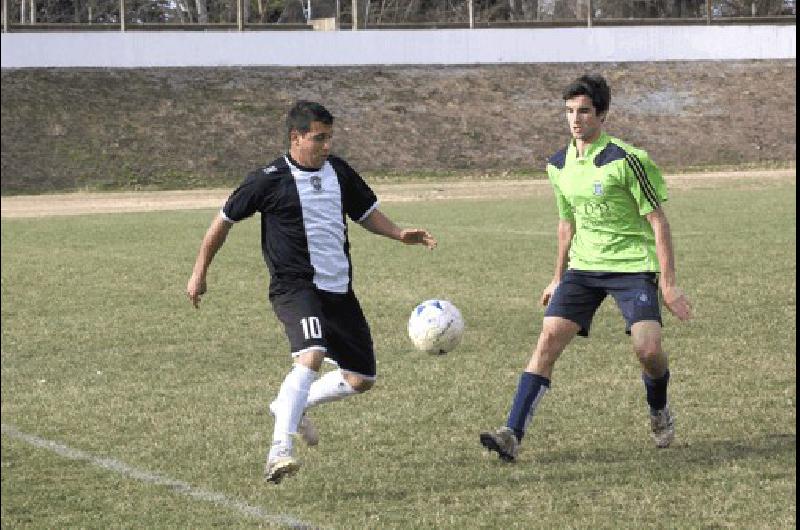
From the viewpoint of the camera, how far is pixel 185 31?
43.2 m

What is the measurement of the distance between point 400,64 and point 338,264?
38296 millimetres

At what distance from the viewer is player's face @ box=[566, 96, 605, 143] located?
693 centimetres

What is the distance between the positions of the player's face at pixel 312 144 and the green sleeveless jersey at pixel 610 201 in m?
1.27

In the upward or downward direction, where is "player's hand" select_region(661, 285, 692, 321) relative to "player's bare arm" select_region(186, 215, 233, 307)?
downward

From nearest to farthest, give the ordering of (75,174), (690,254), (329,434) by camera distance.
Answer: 1. (329,434)
2. (690,254)
3. (75,174)

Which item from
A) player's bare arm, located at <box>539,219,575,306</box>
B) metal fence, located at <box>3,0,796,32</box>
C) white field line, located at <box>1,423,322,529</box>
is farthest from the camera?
metal fence, located at <box>3,0,796,32</box>

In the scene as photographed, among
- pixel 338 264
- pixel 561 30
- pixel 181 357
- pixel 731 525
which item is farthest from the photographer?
pixel 561 30

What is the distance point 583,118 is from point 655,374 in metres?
1.38

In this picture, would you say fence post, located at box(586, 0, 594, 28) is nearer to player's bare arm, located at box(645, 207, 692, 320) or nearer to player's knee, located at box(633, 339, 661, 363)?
player's knee, located at box(633, 339, 661, 363)

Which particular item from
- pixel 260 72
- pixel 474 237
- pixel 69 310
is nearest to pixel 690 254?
pixel 474 237

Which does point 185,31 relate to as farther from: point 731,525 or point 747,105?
point 731,525

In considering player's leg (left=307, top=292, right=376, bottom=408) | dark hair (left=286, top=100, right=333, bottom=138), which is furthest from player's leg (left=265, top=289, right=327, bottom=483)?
dark hair (left=286, top=100, right=333, bottom=138)

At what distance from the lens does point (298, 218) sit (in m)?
6.79

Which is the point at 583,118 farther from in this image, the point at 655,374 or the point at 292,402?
the point at 292,402
